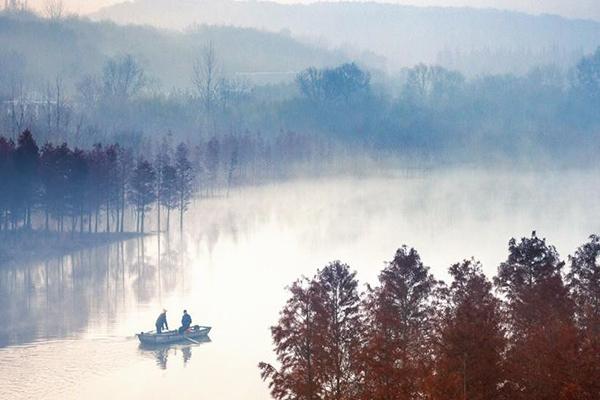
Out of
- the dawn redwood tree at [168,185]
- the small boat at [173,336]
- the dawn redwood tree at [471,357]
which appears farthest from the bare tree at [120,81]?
the dawn redwood tree at [471,357]

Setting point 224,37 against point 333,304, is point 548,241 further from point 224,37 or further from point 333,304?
point 224,37

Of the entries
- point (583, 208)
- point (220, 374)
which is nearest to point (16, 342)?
point (220, 374)

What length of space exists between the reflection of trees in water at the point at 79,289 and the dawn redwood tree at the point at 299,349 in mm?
13147

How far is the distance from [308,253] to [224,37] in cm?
14127

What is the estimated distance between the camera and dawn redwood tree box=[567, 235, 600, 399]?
19.3 meters

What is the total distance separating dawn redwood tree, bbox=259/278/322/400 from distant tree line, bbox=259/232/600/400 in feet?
0.07

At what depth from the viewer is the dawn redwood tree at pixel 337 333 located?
21.9 metres

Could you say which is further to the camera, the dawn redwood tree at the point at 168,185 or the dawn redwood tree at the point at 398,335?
the dawn redwood tree at the point at 168,185

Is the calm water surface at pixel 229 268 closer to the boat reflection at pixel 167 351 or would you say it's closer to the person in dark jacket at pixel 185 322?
the boat reflection at pixel 167 351

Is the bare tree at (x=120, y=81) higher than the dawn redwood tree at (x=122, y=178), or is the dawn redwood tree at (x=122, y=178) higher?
the bare tree at (x=120, y=81)

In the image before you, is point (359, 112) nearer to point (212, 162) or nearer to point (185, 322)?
point (212, 162)

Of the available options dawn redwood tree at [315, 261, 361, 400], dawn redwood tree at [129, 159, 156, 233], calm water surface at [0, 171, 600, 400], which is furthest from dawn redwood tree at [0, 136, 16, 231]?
dawn redwood tree at [315, 261, 361, 400]

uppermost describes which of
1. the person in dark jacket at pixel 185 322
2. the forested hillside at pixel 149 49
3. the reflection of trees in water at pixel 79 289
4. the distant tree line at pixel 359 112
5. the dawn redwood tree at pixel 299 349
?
the forested hillside at pixel 149 49

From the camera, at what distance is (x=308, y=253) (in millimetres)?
50031
